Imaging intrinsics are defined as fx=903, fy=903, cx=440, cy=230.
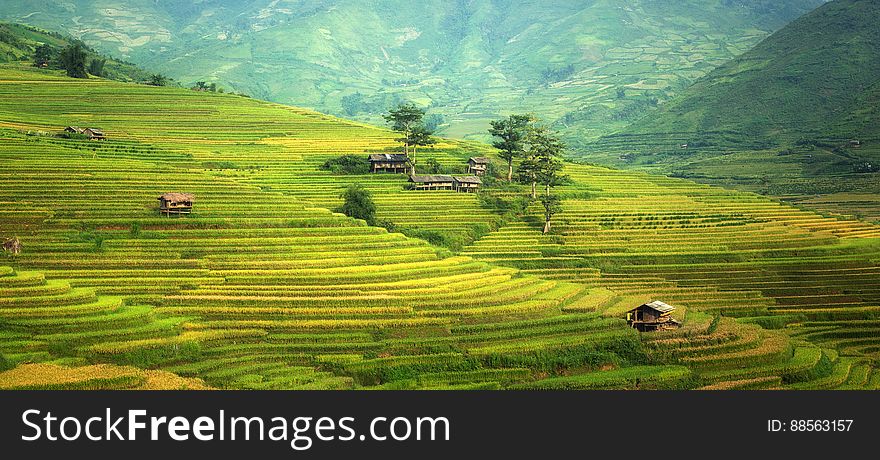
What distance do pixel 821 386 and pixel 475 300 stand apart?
14.5m

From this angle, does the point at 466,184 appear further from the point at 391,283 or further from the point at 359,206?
the point at 391,283

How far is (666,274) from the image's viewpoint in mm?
51000

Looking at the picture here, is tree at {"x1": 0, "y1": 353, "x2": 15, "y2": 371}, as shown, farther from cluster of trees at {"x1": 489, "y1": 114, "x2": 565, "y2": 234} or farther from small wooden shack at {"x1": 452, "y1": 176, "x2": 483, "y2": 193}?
small wooden shack at {"x1": 452, "y1": 176, "x2": 483, "y2": 193}

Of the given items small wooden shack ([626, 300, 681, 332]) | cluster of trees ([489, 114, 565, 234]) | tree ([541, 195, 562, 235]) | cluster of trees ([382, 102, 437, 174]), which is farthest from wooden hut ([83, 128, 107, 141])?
small wooden shack ([626, 300, 681, 332])

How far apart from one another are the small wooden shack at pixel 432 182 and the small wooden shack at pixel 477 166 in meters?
5.35

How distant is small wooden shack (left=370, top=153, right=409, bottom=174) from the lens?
70.8m

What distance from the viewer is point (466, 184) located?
224ft

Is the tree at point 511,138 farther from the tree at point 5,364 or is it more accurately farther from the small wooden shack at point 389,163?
the tree at point 5,364

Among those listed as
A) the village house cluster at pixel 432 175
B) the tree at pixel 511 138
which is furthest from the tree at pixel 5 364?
the tree at pixel 511 138

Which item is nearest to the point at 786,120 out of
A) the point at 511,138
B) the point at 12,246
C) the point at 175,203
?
the point at 511,138

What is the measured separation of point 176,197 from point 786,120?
4401 inches

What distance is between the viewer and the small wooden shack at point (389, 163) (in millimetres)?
70812

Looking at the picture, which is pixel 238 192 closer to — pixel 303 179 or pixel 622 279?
pixel 303 179

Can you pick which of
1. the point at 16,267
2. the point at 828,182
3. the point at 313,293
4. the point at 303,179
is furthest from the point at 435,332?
the point at 828,182
